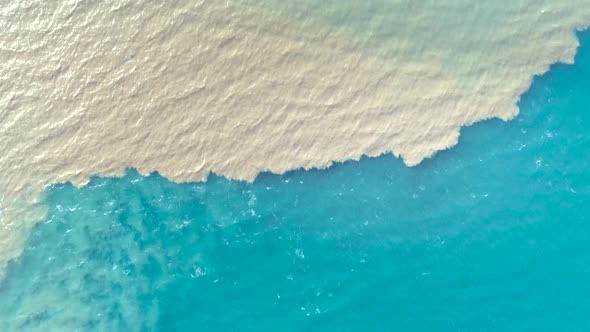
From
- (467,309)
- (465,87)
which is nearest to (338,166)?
(465,87)

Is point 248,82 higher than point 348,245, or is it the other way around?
point 248,82

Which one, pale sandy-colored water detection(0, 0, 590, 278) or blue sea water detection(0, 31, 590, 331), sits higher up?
pale sandy-colored water detection(0, 0, 590, 278)

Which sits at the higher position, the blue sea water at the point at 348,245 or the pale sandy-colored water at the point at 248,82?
the pale sandy-colored water at the point at 248,82

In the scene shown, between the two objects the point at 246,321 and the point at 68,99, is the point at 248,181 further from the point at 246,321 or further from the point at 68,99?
the point at 68,99
